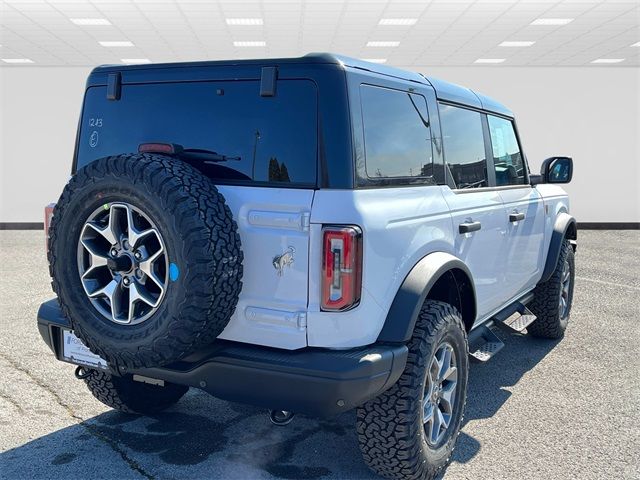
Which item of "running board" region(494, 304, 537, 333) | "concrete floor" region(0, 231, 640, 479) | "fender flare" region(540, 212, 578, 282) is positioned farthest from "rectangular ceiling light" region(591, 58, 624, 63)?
"running board" region(494, 304, 537, 333)

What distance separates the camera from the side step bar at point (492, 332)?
3.50m

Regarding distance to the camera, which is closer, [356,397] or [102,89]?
[356,397]

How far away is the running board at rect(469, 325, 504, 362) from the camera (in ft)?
11.3

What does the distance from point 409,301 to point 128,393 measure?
5.84 feet

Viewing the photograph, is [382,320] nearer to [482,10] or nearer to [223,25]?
[482,10]

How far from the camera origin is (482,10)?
11883mm

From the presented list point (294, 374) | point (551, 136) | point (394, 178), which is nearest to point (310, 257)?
point (294, 374)

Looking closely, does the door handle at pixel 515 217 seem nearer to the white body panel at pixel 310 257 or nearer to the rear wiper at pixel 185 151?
the white body panel at pixel 310 257

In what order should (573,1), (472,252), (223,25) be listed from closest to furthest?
(472,252), (573,1), (223,25)

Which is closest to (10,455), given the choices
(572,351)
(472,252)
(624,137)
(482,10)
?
(472,252)

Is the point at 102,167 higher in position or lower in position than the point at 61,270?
higher

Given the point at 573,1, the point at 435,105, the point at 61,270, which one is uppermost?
the point at 573,1

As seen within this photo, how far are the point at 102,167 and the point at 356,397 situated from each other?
1339 mm

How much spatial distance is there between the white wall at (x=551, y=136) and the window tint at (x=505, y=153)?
41.9 feet
